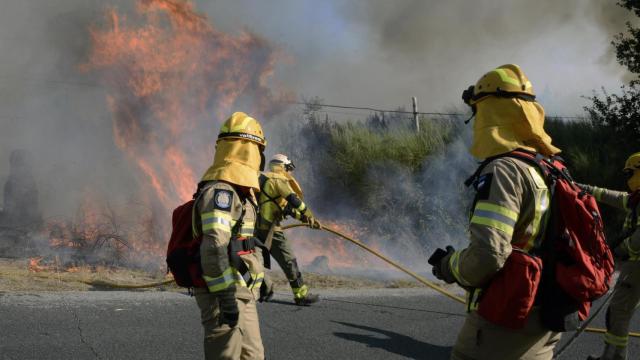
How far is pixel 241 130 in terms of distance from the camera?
11.7ft

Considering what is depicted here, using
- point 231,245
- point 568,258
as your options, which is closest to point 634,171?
point 568,258

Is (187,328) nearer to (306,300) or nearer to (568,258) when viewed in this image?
(306,300)

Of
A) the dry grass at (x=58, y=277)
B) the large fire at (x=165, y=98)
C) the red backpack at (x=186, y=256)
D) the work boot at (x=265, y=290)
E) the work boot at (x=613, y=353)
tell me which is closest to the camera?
the red backpack at (x=186, y=256)

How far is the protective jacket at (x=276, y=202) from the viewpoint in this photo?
22.2ft

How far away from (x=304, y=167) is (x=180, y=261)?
36.1 feet

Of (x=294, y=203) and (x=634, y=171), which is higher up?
(x=634, y=171)

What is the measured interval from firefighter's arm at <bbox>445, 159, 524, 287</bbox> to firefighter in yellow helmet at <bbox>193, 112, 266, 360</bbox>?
1.30 meters

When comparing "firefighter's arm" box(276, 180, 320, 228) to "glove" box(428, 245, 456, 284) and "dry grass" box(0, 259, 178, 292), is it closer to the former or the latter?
"dry grass" box(0, 259, 178, 292)

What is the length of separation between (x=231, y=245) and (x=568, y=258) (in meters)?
1.75

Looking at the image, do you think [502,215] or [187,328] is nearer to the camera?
[502,215]

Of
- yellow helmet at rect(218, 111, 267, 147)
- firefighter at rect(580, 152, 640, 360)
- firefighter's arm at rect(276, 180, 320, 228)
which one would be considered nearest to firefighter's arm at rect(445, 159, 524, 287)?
yellow helmet at rect(218, 111, 267, 147)

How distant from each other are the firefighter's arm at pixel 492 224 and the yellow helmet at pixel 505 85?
1.18ft

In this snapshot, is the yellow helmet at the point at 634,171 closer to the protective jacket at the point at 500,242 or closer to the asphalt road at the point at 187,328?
the asphalt road at the point at 187,328

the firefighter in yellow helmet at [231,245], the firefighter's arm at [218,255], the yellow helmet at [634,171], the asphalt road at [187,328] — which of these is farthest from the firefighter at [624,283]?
the firefighter's arm at [218,255]
